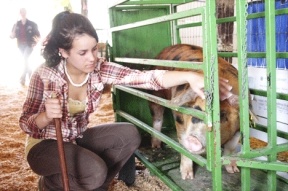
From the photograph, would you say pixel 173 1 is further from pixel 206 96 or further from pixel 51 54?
pixel 206 96

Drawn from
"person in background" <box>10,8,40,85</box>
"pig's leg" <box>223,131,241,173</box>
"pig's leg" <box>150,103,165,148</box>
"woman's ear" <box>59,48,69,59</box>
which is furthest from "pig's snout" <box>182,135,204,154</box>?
"person in background" <box>10,8,40,85</box>

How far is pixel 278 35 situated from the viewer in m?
2.86

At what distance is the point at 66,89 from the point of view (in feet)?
8.00

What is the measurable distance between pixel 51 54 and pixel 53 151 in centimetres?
70

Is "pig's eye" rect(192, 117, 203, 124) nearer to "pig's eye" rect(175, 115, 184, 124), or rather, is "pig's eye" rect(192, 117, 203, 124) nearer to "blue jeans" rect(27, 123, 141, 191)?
"pig's eye" rect(175, 115, 184, 124)

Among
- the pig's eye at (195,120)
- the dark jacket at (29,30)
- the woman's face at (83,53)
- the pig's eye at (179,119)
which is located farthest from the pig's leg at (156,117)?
the dark jacket at (29,30)

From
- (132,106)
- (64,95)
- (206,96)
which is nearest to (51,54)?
(64,95)

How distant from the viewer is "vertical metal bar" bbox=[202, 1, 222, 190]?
180cm

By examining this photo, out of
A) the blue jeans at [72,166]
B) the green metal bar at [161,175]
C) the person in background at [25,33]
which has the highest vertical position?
the person in background at [25,33]

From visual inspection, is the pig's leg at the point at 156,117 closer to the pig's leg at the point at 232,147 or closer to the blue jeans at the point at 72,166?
the pig's leg at the point at 232,147

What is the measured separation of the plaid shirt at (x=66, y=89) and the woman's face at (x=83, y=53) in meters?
0.17

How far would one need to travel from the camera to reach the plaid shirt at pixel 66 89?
93.2 inches

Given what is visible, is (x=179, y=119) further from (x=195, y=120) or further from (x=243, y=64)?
(x=243, y=64)

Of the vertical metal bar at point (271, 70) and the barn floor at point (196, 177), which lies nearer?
the vertical metal bar at point (271, 70)
